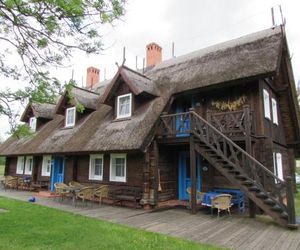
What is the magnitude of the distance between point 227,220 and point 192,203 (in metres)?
1.48

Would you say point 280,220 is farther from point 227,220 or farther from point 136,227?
point 136,227

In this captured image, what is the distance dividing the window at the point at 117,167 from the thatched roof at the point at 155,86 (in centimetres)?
115

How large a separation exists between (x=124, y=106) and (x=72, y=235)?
7978 mm

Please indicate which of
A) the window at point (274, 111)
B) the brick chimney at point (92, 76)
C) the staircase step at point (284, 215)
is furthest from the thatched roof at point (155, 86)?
the brick chimney at point (92, 76)

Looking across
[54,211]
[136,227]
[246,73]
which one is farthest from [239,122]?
[54,211]

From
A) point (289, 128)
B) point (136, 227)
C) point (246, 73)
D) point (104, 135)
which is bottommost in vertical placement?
point (136, 227)

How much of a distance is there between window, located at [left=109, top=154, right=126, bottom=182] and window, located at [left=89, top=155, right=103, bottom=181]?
943mm

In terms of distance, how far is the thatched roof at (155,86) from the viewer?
10.5 m

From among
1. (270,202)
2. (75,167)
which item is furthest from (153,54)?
(270,202)

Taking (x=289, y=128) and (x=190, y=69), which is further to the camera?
(x=289, y=128)

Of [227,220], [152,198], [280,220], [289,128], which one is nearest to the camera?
[280,220]

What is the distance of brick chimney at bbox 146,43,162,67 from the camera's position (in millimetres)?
19969

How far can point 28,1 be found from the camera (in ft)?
19.3

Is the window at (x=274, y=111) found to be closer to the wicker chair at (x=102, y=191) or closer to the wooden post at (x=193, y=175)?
the wooden post at (x=193, y=175)
